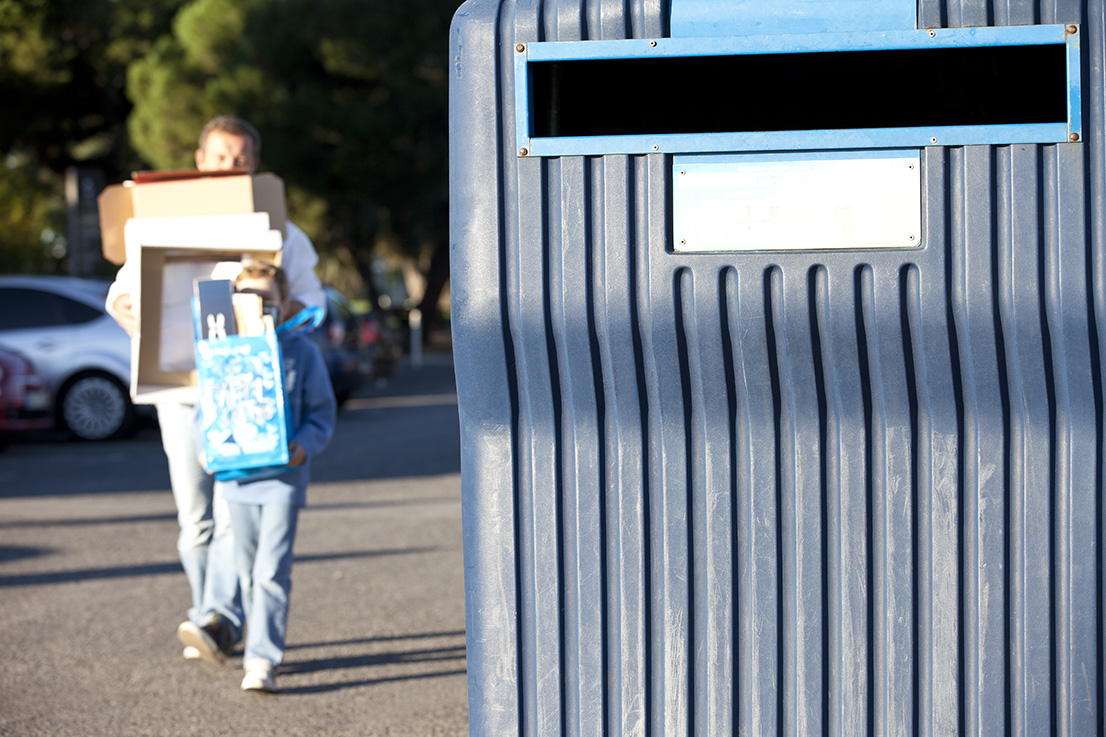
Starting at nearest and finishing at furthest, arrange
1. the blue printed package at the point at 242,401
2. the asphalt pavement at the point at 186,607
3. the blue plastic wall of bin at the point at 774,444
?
the blue plastic wall of bin at the point at 774,444 < the blue printed package at the point at 242,401 < the asphalt pavement at the point at 186,607

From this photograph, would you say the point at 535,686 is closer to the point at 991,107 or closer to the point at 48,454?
the point at 991,107

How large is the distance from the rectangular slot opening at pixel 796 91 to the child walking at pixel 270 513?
210 centimetres

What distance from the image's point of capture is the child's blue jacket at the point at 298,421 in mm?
4270

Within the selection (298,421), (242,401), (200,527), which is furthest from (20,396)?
(242,401)

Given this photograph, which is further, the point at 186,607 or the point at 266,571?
the point at 186,607

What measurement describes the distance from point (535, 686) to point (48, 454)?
10.0 meters

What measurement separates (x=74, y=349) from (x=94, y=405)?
1.86 ft

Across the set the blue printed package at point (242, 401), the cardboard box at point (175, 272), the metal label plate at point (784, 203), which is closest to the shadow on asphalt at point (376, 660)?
the blue printed package at point (242, 401)

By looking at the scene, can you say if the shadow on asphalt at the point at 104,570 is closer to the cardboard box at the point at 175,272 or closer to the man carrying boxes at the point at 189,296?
the man carrying boxes at the point at 189,296

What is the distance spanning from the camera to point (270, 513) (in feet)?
14.0

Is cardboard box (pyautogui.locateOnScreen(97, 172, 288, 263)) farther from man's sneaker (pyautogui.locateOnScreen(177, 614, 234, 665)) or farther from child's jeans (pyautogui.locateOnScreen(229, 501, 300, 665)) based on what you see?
man's sneaker (pyautogui.locateOnScreen(177, 614, 234, 665))

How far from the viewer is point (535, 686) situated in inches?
92.9

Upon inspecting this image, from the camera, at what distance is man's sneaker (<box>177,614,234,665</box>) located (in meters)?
4.43

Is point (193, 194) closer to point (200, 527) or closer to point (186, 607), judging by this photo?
point (200, 527)
